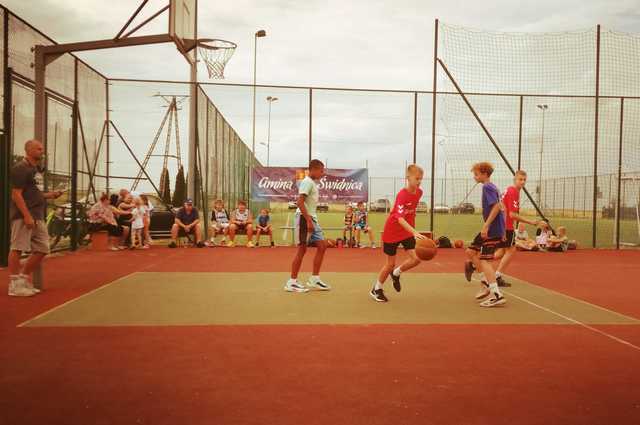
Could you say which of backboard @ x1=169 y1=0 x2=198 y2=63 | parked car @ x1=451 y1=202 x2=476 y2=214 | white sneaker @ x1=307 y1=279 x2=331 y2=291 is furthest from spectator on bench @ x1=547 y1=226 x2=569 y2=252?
backboard @ x1=169 y1=0 x2=198 y2=63

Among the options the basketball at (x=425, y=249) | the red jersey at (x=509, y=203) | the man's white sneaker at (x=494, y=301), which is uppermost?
the red jersey at (x=509, y=203)

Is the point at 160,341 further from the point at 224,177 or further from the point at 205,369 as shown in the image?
the point at 224,177

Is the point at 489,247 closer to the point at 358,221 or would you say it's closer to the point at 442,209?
the point at 358,221

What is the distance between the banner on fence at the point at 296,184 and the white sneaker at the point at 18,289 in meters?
9.09

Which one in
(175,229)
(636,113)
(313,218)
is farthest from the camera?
(636,113)

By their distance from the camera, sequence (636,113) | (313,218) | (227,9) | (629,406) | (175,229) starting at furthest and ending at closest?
(636,113)
(175,229)
(227,9)
(313,218)
(629,406)

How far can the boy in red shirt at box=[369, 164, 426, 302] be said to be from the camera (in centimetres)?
704

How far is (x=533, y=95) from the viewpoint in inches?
618

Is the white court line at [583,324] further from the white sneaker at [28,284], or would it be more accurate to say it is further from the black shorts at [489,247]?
the white sneaker at [28,284]

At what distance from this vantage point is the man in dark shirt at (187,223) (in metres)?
15.1

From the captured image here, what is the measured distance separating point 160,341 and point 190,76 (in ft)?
39.6

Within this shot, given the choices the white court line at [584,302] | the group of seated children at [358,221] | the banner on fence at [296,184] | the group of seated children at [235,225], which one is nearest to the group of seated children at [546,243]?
the group of seated children at [358,221]

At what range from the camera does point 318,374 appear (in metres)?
4.09

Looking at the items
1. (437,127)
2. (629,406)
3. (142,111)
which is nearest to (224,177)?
(142,111)
